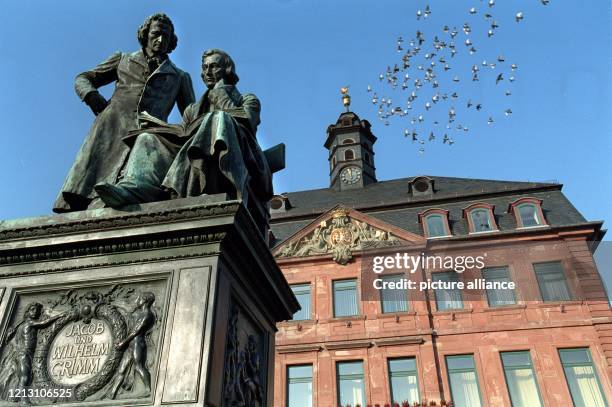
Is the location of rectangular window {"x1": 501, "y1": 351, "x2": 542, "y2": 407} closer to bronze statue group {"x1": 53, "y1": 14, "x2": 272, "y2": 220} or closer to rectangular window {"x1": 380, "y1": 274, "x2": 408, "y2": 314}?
rectangular window {"x1": 380, "y1": 274, "x2": 408, "y2": 314}

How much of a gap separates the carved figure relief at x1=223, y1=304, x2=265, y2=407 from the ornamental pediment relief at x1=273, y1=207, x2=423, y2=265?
19.0 m

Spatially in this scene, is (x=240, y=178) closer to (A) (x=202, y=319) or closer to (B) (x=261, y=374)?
(A) (x=202, y=319)

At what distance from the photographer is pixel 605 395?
57.4ft

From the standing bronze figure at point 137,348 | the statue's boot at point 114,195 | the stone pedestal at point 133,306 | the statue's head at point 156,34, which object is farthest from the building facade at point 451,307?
the standing bronze figure at point 137,348

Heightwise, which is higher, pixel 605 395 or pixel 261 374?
pixel 605 395

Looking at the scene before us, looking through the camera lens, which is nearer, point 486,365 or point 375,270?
point 486,365

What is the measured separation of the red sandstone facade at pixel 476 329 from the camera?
1847 cm

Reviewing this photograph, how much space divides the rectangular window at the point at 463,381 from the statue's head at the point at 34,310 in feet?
59.0

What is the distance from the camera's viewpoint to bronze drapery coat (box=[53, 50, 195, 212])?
3.76 m

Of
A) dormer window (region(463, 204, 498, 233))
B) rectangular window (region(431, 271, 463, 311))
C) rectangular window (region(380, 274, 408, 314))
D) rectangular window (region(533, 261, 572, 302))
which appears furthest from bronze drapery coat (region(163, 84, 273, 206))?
dormer window (region(463, 204, 498, 233))

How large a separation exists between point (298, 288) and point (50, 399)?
19.8m

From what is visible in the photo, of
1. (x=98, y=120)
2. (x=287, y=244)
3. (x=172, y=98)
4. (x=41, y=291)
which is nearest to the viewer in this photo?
(x=41, y=291)

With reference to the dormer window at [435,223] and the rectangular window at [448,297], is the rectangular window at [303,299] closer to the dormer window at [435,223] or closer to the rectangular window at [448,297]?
the rectangular window at [448,297]

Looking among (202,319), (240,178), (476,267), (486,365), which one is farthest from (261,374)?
(476,267)
